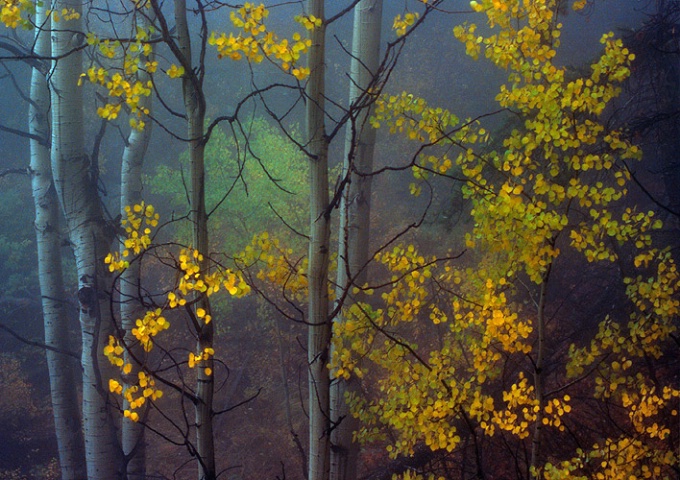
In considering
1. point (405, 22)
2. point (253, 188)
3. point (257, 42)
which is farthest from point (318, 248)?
point (253, 188)

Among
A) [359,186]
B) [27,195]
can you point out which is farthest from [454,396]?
[27,195]

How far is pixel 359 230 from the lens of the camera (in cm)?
473

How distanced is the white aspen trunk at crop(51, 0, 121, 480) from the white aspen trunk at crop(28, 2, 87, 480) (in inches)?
50.0

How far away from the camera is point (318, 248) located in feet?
10.5

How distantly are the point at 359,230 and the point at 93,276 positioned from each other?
2467 mm

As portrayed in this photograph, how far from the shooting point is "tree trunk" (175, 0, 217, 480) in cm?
324

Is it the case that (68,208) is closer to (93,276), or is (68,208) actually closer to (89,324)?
(93,276)

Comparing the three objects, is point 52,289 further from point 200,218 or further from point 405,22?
point 405,22

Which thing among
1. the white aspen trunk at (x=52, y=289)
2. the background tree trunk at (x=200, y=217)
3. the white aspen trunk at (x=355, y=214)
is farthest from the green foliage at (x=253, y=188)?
the background tree trunk at (x=200, y=217)

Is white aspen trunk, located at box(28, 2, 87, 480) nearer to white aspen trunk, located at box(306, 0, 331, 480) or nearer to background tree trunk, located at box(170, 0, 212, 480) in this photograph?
background tree trunk, located at box(170, 0, 212, 480)

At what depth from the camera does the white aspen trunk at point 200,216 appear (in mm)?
3238

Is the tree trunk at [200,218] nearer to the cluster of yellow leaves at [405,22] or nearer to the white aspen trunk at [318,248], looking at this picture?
the white aspen trunk at [318,248]

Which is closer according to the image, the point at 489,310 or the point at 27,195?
the point at 489,310

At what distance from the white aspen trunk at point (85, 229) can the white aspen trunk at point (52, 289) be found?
127 cm
